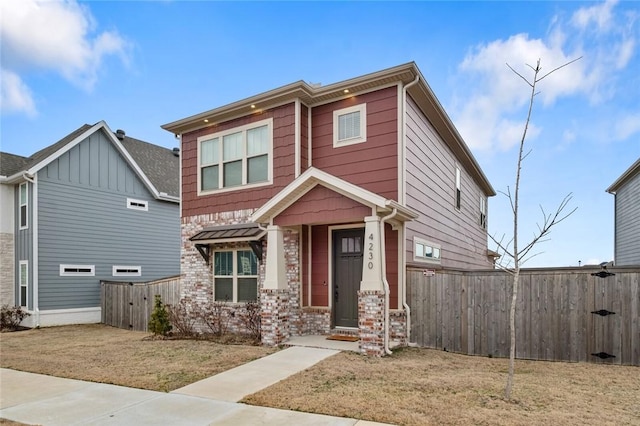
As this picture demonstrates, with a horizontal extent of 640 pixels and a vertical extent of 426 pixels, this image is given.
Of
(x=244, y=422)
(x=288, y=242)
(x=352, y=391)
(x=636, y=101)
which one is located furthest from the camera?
(x=636, y=101)

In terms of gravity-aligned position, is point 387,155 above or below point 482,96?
below

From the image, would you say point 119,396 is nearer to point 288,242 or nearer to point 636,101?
point 288,242

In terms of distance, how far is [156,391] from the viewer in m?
5.64

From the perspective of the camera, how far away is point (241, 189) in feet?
35.7

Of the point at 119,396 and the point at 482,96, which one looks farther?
the point at 482,96

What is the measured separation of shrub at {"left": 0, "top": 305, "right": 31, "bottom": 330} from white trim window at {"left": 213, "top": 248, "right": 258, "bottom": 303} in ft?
23.9

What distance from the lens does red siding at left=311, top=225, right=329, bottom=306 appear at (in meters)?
9.60

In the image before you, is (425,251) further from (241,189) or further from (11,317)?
(11,317)

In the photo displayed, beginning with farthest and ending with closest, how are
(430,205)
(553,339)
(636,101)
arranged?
1. (636,101)
2. (430,205)
3. (553,339)

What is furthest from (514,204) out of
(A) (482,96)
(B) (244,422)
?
(A) (482,96)

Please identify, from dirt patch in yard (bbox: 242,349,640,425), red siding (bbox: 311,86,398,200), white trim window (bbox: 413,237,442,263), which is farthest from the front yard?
red siding (bbox: 311,86,398,200)

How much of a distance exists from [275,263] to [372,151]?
3.39 m

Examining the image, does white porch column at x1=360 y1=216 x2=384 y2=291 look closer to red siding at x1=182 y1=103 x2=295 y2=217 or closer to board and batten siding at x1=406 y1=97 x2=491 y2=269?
board and batten siding at x1=406 y1=97 x2=491 y2=269

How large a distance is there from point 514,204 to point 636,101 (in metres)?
10.9
